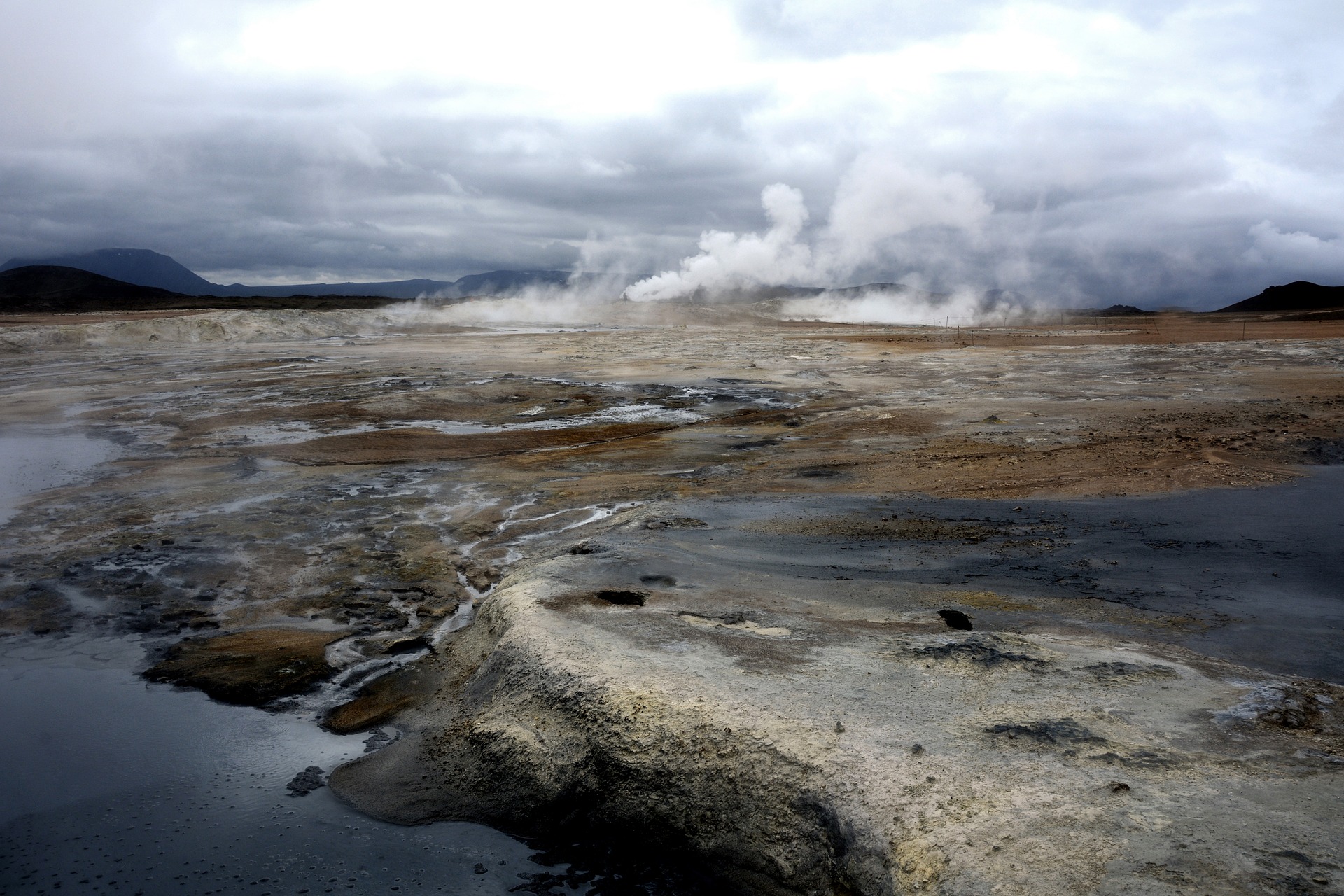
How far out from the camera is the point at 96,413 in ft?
55.2

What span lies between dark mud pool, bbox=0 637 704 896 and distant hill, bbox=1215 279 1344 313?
82261mm

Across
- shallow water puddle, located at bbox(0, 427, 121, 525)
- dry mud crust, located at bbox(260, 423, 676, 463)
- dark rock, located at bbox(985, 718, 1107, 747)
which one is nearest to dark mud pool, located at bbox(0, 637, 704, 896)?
dark rock, located at bbox(985, 718, 1107, 747)

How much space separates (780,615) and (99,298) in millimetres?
85231

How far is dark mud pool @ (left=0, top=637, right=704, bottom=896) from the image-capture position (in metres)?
3.85

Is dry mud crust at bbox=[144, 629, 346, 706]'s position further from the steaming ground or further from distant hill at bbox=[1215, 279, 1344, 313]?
distant hill at bbox=[1215, 279, 1344, 313]

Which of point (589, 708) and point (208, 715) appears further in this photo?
point (208, 715)

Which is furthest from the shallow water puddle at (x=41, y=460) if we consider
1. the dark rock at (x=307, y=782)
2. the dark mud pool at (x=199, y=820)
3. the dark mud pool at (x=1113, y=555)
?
the dark mud pool at (x=1113, y=555)

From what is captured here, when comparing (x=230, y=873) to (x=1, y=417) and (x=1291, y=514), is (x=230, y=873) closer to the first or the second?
(x=1291, y=514)

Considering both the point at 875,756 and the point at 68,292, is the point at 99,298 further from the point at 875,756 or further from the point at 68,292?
the point at 875,756

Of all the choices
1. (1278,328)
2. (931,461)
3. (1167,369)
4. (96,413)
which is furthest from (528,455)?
(1278,328)

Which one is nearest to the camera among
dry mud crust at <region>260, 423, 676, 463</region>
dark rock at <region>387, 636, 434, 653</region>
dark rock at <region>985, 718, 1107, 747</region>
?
dark rock at <region>985, 718, 1107, 747</region>

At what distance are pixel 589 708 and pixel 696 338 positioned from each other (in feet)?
117

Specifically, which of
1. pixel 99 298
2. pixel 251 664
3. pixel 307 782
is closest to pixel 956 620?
pixel 307 782

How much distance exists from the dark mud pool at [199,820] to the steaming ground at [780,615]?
23 centimetres
